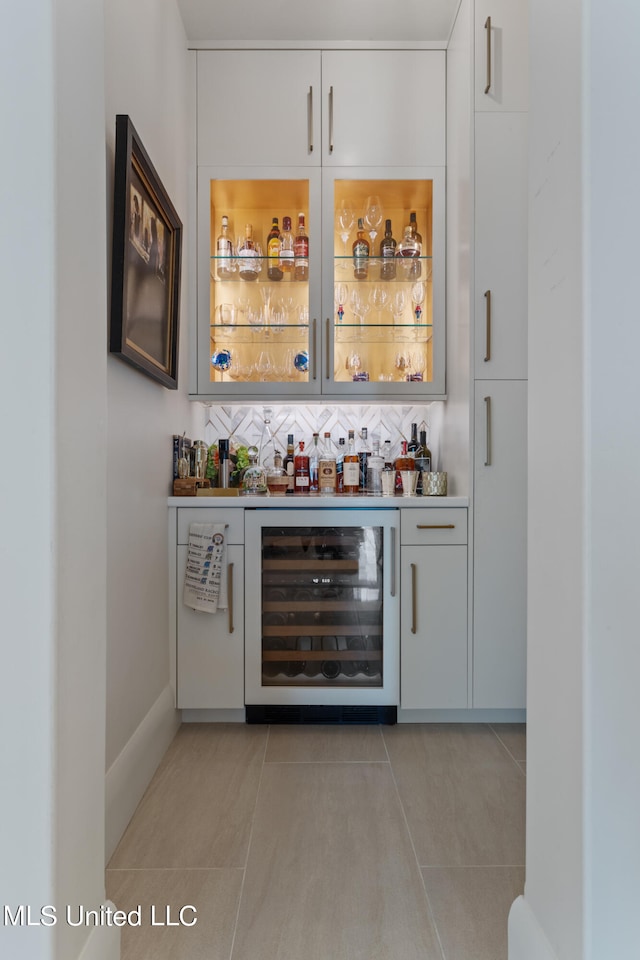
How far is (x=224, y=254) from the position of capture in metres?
2.76

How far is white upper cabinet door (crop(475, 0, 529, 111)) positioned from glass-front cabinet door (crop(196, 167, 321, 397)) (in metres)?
0.79

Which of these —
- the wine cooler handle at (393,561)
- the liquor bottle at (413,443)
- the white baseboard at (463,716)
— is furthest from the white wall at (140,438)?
the liquor bottle at (413,443)

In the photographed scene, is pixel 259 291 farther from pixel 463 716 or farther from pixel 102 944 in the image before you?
pixel 102 944

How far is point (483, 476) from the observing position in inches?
91.9

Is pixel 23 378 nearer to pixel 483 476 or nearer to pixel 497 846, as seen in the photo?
pixel 497 846

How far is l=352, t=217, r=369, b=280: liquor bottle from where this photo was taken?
9.18 feet

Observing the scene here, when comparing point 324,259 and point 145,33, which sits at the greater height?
point 145,33

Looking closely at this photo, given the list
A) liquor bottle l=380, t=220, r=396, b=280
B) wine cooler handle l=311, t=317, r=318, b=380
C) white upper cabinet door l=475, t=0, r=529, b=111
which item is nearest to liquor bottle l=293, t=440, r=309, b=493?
wine cooler handle l=311, t=317, r=318, b=380

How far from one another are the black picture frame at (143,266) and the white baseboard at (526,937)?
1.49m

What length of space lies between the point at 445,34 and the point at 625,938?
3.07 metres

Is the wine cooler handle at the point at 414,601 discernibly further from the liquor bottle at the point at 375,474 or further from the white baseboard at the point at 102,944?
the white baseboard at the point at 102,944

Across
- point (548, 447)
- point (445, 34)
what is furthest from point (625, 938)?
point (445, 34)

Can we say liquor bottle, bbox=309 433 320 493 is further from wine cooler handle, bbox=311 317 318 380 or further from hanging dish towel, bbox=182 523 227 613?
hanging dish towel, bbox=182 523 227 613

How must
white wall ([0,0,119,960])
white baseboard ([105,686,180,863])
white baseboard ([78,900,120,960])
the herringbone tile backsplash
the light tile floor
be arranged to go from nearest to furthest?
white wall ([0,0,119,960])
white baseboard ([78,900,120,960])
the light tile floor
white baseboard ([105,686,180,863])
the herringbone tile backsplash
